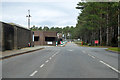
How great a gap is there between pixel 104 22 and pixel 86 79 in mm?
47920

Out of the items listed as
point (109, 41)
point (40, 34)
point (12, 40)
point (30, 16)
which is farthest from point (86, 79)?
point (40, 34)

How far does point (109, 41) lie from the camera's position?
2231 inches

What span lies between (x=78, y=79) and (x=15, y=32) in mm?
23921

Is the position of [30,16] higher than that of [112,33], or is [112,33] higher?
[30,16]

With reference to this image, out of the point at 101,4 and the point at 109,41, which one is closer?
the point at 101,4

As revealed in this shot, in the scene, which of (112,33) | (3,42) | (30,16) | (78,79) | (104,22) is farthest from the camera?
(112,33)

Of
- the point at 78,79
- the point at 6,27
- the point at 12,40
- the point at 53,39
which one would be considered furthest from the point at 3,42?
the point at 53,39

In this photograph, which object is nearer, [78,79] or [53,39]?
[78,79]

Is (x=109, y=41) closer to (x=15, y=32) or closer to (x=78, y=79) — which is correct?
(x=15, y=32)

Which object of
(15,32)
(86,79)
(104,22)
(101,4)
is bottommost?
(86,79)

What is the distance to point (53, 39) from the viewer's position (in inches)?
2913

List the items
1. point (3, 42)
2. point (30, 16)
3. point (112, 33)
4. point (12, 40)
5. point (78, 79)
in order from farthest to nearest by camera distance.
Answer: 1. point (112, 33)
2. point (30, 16)
3. point (12, 40)
4. point (3, 42)
5. point (78, 79)

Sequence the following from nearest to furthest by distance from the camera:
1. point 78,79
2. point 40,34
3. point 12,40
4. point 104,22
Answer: point 78,79 < point 12,40 < point 104,22 < point 40,34

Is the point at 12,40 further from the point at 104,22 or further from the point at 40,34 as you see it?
the point at 40,34
